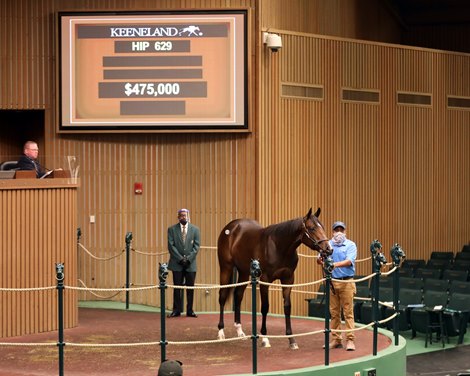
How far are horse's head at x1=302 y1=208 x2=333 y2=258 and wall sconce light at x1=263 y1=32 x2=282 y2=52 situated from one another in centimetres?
721

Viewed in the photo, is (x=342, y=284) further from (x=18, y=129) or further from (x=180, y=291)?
(x=18, y=129)

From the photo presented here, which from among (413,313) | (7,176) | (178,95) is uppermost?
(178,95)

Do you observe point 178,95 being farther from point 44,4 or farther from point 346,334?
point 346,334

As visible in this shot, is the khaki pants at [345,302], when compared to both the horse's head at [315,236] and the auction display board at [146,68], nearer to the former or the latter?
the horse's head at [315,236]

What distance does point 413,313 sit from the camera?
68.1ft

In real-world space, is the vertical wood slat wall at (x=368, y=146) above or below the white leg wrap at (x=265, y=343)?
above

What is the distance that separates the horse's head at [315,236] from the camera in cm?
1536

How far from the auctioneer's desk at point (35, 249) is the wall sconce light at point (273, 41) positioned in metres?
5.95

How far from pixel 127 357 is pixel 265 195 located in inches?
316

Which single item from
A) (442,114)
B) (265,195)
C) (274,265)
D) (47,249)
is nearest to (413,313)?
(265,195)

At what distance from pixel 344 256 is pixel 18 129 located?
10235 millimetres

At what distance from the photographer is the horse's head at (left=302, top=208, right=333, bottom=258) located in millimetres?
15359

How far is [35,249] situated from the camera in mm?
17484

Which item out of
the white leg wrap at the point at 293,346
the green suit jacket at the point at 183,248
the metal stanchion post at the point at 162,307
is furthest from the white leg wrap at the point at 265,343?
the green suit jacket at the point at 183,248
